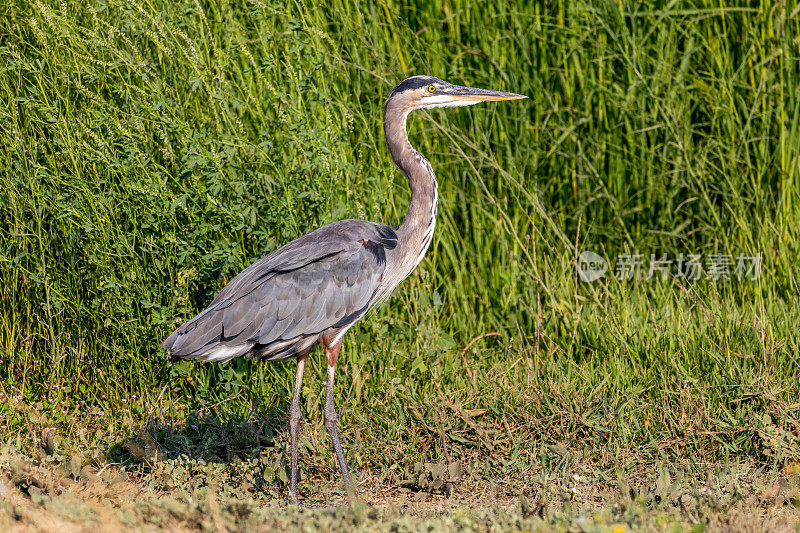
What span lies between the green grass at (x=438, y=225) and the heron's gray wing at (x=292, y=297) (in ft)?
1.28

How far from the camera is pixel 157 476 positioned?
14.0 ft

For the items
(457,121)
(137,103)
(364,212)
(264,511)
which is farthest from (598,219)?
(264,511)

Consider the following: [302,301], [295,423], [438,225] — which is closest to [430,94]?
[438,225]

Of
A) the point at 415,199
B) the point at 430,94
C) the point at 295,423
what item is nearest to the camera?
the point at 295,423

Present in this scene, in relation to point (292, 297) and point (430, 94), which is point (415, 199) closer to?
point (430, 94)

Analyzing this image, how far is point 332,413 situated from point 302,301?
56 cm

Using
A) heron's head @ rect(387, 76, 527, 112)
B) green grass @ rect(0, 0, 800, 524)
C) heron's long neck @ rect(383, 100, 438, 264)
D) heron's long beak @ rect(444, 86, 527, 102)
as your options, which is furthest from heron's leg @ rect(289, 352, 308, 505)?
heron's long beak @ rect(444, 86, 527, 102)

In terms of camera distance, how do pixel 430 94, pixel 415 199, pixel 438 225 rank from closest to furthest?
pixel 415 199, pixel 430 94, pixel 438 225

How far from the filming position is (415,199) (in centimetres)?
482

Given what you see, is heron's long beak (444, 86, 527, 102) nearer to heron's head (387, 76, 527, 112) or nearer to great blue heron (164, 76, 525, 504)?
heron's head (387, 76, 527, 112)

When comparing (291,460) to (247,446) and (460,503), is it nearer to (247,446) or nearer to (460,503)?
(247,446)

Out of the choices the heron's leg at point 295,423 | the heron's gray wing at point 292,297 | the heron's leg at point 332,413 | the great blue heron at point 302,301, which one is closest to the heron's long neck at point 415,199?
the great blue heron at point 302,301

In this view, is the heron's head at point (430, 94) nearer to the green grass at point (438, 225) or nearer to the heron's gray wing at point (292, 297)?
the green grass at point (438, 225)

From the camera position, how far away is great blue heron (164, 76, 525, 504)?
14.0ft
